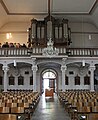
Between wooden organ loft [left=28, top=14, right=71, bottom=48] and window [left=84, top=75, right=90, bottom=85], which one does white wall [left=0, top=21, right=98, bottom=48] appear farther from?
window [left=84, top=75, right=90, bottom=85]

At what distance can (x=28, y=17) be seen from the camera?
93.2ft

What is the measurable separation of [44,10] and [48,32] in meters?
2.35

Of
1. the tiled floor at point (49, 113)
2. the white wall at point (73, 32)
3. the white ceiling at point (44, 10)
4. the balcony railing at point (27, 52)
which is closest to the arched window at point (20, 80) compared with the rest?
the white wall at point (73, 32)

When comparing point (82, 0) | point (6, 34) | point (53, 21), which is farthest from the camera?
point (6, 34)

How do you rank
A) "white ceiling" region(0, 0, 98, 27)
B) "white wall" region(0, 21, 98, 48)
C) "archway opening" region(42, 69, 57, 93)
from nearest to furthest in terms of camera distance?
"white ceiling" region(0, 0, 98, 27), "white wall" region(0, 21, 98, 48), "archway opening" region(42, 69, 57, 93)

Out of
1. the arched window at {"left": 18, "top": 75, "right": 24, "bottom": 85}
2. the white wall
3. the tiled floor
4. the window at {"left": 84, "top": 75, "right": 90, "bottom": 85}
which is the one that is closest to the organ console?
the white wall

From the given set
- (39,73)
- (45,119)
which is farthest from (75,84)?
(45,119)

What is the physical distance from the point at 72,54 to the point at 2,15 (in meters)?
8.62

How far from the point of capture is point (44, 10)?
2631 centimetres

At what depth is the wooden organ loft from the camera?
2611 cm

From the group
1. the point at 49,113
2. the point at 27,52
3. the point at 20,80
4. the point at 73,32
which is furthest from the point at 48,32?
the point at 49,113

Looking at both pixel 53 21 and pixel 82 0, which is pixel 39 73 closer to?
pixel 53 21

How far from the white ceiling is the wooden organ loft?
1089mm

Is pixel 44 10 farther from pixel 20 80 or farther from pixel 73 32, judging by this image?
pixel 20 80
